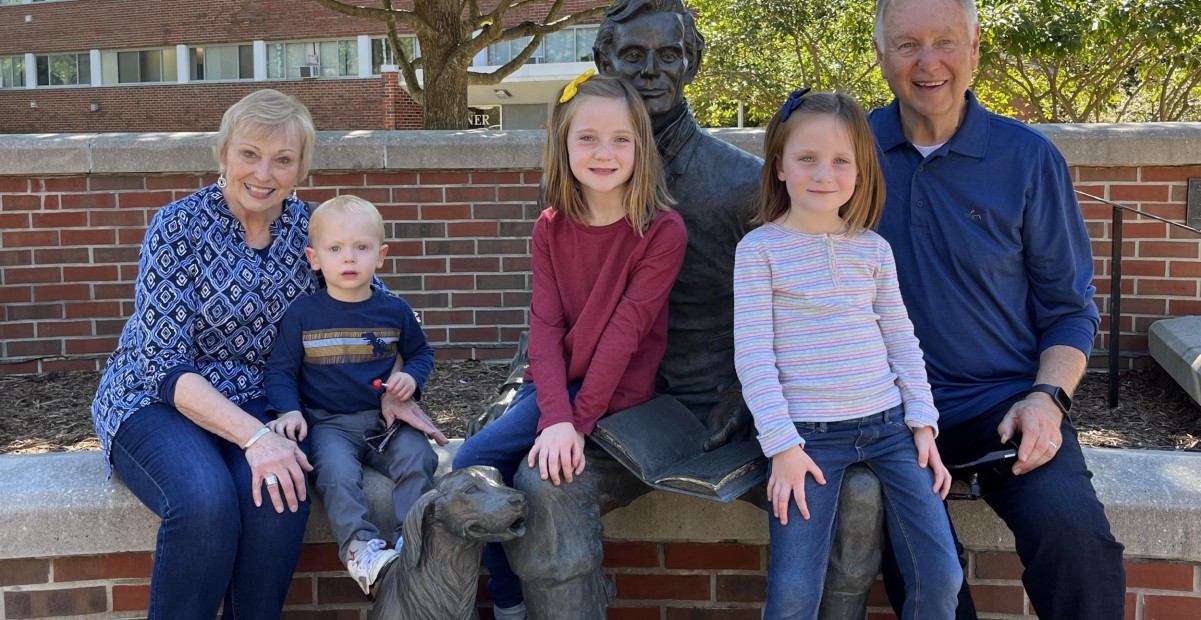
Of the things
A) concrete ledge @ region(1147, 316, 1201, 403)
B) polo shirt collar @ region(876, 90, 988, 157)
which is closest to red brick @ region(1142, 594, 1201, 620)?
polo shirt collar @ region(876, 90, 988, 157)

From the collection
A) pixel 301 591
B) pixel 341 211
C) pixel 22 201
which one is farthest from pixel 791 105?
pixel 22 201

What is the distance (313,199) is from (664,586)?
3.95 metres

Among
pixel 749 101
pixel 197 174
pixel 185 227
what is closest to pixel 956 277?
pixel 185 227

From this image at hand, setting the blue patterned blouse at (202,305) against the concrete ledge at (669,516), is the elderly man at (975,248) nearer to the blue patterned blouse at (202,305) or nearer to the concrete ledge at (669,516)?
the concrete ledge at (669,516)

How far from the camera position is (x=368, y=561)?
8.58 ft

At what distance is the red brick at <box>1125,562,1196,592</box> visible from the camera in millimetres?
2803

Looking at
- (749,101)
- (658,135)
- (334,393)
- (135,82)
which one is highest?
(135,82)

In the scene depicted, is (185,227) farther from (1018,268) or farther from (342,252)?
(1018,268)

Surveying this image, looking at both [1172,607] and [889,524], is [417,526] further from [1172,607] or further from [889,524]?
[1172,607]

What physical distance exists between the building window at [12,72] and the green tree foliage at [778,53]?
2724 centimetres

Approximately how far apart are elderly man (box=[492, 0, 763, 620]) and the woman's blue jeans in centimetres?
64

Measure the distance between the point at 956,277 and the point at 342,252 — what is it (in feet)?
5.57

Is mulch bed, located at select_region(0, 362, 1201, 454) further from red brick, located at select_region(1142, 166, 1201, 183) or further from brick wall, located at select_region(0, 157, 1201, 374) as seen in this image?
red brick, located at select_region(1142, 166, 1201, 183)

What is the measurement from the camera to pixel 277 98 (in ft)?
10.1
